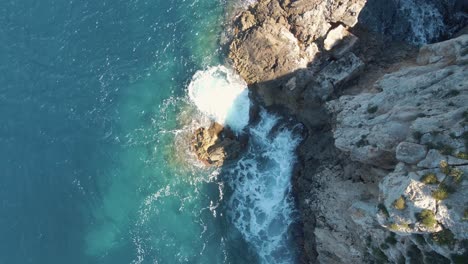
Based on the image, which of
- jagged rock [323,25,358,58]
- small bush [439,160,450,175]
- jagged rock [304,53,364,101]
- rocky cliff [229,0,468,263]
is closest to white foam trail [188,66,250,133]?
rocky cliff [229,0,468,263]

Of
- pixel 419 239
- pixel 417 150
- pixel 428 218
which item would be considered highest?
pixel 417 150

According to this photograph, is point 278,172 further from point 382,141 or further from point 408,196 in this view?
point 408,196

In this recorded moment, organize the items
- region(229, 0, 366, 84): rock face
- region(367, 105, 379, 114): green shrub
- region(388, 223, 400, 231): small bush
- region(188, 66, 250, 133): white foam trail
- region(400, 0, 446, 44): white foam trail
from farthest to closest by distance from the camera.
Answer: region(188, 66, 250, 133): white foam trail < region(229, 0, 366, 84): rock face < region(400, 0, 446, 44): white foam trail < region(367, 105, 379, 114): green shrub < region(388, 223, 400, 231): small bush

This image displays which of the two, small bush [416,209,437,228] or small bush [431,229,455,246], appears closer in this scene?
small bush [431,229,455,246]

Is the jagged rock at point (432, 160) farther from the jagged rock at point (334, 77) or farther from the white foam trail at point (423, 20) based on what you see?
the white foam trail at point (423, 20)

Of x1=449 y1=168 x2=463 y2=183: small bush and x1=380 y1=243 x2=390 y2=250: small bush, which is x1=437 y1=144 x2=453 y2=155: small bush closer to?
x1=449 y1=168 x2=463 y2=183: small bush

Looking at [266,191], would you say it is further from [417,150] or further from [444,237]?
[444,237]

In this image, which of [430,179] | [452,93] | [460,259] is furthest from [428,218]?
[452,93]
